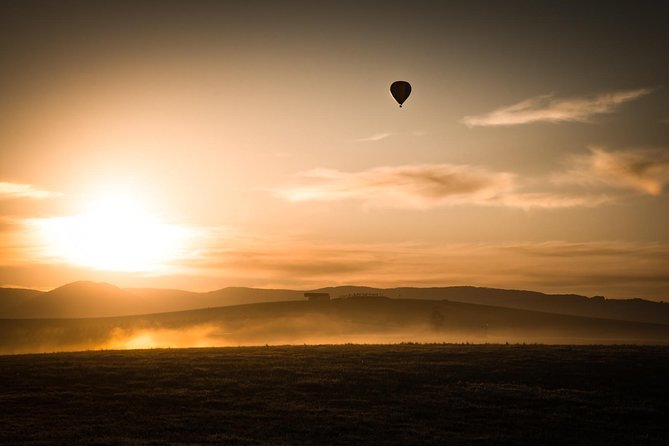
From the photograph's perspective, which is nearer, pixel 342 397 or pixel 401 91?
pixel 342 397

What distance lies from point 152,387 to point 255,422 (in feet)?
37.8

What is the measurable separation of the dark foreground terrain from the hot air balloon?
1127 inches

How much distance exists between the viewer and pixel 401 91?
2881 inches

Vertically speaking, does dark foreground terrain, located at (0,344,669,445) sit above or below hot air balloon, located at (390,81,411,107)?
below

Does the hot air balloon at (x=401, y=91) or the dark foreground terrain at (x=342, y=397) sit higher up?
the hot air balloon at (x=401, y=91)

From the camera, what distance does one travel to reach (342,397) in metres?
39.8

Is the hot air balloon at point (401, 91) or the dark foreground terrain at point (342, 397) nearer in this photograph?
the dark foreground terrain at point (342, 397)

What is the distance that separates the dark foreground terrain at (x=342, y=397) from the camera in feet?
104

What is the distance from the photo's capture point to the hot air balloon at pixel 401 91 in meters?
73.1

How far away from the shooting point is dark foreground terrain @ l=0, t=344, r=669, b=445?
31562mm

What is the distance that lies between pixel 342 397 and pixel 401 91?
1657 inches

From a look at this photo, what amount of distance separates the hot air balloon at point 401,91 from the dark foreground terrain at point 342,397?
28637 millimetres

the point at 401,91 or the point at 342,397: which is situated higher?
the point at 401,91

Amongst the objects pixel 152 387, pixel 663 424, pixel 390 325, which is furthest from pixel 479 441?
pixel 390 325
